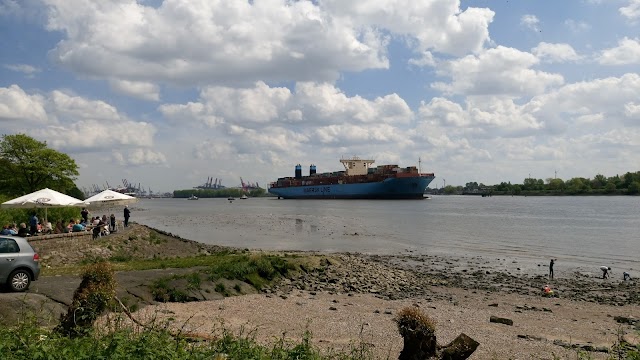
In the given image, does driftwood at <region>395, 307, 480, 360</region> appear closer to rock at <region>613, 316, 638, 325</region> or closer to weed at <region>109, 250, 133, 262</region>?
rock at <region>613, 316, 638, 325</region>

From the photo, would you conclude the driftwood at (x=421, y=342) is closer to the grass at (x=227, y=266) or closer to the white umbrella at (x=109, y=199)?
the grass at (x=227, y=266)

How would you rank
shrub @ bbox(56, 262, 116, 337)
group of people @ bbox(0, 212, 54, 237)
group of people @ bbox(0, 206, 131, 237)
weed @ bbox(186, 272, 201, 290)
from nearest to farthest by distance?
1. shrub @ bbox(56, 262, 116, 337)
2. weed @ bbox(186, 272, 201, 290)
3. group of people @ bbox(0, 212, 54, 237)
4. group of people @ bbox(0, 206, 131, 237)

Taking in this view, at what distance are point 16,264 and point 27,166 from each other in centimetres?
3469

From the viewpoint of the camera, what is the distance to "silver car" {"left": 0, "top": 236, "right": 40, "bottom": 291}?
1137 cm

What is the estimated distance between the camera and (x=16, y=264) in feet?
37.8

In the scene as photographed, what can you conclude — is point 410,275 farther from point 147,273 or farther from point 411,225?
point 411,225

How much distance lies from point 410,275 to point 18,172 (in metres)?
34.7

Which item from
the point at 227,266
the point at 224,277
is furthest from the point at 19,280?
the point at 227,266

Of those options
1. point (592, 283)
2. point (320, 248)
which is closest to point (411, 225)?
point (320, 248)

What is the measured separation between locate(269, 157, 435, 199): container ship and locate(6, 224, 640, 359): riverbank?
4268 inches

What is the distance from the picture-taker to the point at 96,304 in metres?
8.24

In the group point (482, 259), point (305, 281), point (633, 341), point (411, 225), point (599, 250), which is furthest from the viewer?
point (411, 225)

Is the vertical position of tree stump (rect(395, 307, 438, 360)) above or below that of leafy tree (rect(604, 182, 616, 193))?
below

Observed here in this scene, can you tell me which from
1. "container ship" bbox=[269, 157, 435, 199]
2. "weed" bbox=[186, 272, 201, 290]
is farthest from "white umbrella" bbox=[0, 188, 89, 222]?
"container ship" bbox=[269, 157, 435, 199]
